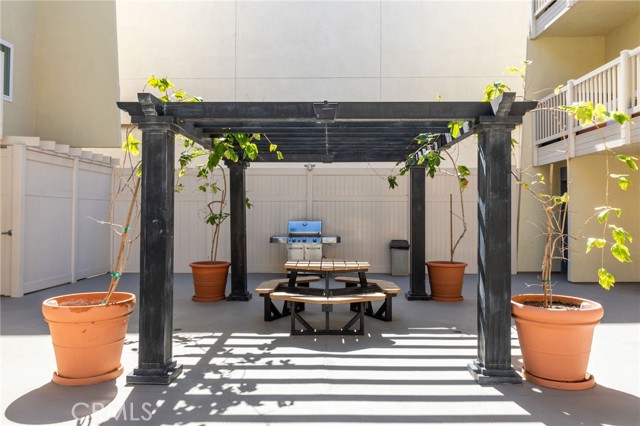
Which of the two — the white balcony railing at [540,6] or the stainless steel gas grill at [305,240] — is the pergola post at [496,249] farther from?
the white balcony railing at [540,6]

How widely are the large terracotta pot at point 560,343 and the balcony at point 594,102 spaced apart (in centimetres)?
232

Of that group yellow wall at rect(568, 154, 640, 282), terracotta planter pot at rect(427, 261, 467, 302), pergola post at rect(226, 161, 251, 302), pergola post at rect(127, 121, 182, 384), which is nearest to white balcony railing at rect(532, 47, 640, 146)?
yellow wall at rect(568, 154, 640, 282)

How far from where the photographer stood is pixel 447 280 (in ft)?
22.3

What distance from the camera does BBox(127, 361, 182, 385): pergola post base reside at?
134 inches

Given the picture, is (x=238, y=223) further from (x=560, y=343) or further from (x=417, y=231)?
(x=560, y=343)

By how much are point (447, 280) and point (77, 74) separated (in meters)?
9.28

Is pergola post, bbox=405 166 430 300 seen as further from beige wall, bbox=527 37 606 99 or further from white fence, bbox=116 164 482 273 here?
beige wall, bbox=527 37 606 99

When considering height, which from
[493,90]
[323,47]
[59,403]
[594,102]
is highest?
[323,47]

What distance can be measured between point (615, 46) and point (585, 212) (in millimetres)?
4050

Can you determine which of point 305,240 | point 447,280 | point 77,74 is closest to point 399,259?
point 305,240

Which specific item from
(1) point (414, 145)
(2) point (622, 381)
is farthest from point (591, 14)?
(2) point (622, 381)

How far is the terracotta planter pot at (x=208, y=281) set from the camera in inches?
266

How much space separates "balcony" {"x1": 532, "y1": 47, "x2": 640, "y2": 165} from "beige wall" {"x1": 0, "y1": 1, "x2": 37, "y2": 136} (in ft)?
32.6

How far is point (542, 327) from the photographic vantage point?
3391 mm
